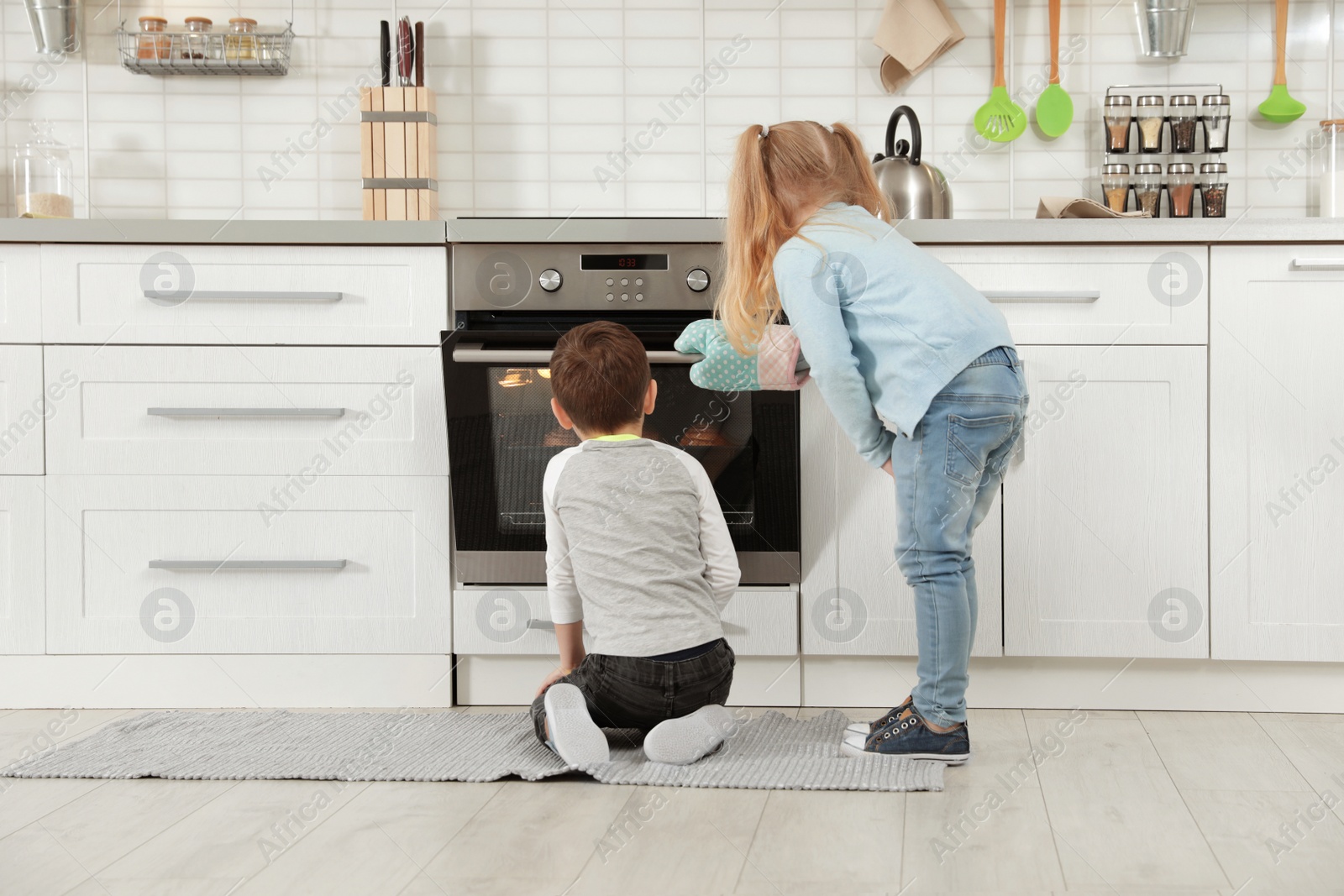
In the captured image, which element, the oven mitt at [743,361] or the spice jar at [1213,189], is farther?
the spice jar at [1213,189]

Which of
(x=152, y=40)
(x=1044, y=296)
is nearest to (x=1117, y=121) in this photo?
(x=1044, y=296)

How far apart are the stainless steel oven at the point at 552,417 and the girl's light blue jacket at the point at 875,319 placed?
13.6 inches

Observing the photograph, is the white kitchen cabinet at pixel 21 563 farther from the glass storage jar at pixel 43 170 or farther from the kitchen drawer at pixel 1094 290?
the kitchen drawer at pixel 1094 290

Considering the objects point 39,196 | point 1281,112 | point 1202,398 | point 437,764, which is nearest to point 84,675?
point 437,764

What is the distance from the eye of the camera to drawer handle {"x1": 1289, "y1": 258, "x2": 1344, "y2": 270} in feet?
6.79

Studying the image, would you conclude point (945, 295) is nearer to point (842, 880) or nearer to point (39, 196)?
point (842, 880)

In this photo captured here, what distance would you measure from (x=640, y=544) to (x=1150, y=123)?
1.63 metres

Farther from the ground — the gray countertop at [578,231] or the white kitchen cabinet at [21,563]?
the gray countertop at [578,231]

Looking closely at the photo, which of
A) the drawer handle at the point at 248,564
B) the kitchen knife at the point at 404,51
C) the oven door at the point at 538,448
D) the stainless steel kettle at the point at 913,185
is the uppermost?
the kitchen knife at the point at 404,51

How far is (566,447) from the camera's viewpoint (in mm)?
2137

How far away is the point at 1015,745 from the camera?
1.90 meters

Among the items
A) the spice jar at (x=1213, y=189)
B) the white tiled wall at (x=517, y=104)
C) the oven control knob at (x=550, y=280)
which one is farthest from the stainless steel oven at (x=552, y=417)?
the spice jar at (x=1213, y=189)

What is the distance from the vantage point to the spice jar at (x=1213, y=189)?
257 cm

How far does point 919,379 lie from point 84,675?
1635 millimetres
